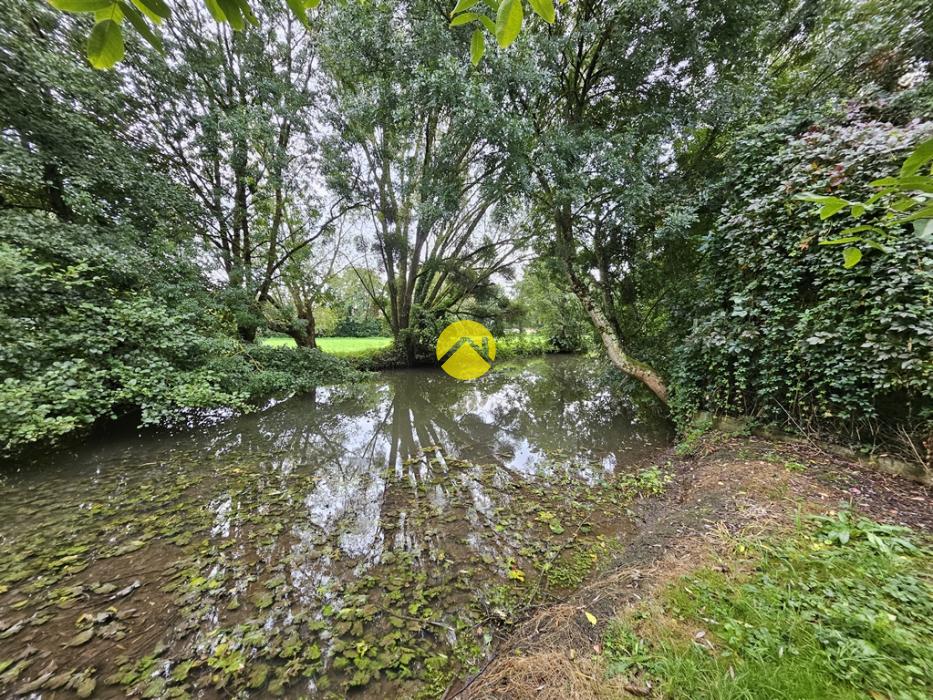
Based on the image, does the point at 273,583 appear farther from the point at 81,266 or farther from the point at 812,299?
the point at 812,299

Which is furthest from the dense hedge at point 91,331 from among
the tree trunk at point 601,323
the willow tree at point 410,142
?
the tree trunk at point 601,323

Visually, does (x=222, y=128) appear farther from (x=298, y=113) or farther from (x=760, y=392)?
(x=760, y=392)

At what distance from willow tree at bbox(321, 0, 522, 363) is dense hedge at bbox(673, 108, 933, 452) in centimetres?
346

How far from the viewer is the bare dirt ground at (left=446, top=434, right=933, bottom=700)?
1.76 meters

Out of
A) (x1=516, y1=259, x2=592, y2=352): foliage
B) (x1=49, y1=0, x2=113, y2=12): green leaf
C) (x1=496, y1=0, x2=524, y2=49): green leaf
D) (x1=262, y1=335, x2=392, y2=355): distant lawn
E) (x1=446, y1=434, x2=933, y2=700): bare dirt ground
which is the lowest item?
(x1=446, y1=434, x2=933, y2=700): bare dirt ground

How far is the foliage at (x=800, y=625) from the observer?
1.43 meters

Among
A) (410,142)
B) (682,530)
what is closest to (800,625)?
(682,530)

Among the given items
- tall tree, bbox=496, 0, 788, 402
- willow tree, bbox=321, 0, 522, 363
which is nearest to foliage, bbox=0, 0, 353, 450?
willow tree, bbox=321, 0, 522, 363

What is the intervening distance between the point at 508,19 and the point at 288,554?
374 cm

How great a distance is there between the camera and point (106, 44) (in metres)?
0.93

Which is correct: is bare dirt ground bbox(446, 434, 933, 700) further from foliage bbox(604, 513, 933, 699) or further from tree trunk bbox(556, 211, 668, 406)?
tree trunk bbox(556, 211, 668, 406)

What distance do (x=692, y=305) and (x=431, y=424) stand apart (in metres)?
4.81

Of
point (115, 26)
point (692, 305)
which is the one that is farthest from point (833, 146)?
point (115, 26)

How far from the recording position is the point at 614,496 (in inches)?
148
